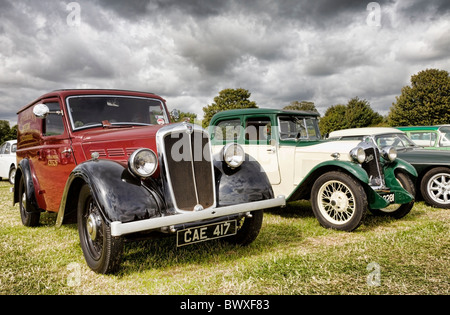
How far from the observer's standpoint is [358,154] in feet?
14.6

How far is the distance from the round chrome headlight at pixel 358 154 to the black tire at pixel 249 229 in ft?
6.20

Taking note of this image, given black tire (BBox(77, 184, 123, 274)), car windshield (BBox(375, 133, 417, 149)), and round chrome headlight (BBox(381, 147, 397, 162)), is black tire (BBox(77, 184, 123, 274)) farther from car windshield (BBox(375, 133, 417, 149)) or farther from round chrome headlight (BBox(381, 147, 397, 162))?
car windshield (BBox(375, 133, 417, 149))

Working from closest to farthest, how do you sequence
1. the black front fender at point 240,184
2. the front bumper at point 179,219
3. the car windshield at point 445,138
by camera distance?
the front bumper at point 179,219 → the black front fender at point 240,184 → the car windshield at point 445,138

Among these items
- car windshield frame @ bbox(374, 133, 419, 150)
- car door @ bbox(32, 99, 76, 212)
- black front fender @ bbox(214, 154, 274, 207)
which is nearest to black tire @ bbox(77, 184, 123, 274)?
car door @ bbox(32, 99, 76, 212)

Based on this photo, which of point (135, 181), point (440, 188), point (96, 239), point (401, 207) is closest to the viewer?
point (135, 181)

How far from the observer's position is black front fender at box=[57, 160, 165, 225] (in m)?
2.54

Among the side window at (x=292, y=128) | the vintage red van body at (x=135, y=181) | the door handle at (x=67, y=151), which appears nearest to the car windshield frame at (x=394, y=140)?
the side window at (x=292, y=128)

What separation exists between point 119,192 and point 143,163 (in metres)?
0.34

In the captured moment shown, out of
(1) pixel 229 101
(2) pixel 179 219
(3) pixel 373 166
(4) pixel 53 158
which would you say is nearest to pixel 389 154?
(3) pixel 373 166

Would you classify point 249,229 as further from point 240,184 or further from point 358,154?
point 358,154

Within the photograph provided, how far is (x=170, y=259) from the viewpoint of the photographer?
323 centimetres

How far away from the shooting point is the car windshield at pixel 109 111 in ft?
13.0

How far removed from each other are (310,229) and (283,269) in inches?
63.8

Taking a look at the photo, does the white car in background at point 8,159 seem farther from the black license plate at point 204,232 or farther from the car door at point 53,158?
the black license plate at point 204,232
